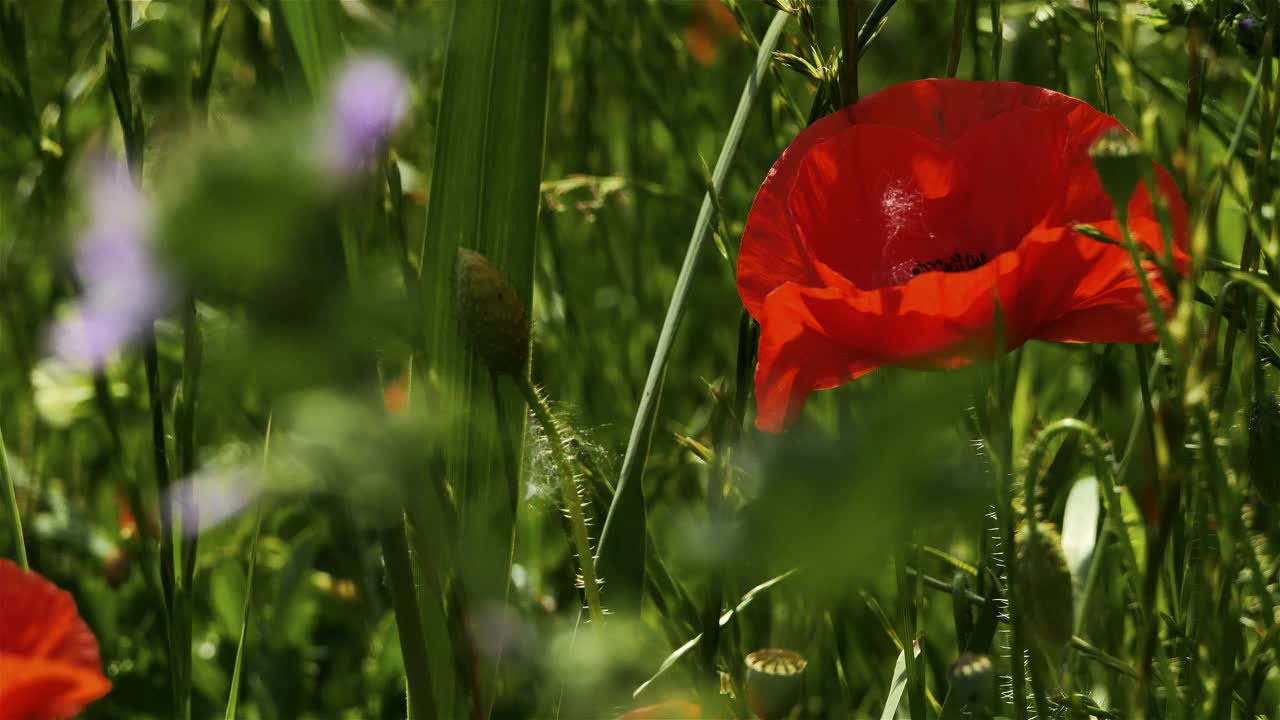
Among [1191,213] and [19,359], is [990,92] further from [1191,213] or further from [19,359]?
[19,359]

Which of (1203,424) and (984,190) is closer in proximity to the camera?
(1203,424)

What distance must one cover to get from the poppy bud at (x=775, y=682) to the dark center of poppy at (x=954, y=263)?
17cm

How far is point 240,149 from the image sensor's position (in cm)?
10

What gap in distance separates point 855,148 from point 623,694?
0.98 feet

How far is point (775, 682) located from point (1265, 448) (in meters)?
0.20

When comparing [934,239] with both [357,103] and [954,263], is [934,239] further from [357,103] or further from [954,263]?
[357,103]

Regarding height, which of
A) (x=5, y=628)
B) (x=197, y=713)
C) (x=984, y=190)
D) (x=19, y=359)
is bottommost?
(x=197, y=713)

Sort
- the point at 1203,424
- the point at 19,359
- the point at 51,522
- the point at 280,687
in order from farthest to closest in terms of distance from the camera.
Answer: the point at 19,359 → the point at 51,522 → the point at 280,687 → the point at 1203,424

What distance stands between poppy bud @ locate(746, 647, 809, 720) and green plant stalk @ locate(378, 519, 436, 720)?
0.38 feet

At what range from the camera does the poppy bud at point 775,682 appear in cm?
44

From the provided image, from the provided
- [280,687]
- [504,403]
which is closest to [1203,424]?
[504,403]

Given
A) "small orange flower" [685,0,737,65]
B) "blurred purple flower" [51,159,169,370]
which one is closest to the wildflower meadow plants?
"blurred purple flower" [51,159,169,370]

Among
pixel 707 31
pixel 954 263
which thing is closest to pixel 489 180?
pixel 954 263

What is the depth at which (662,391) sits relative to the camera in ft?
2.15
